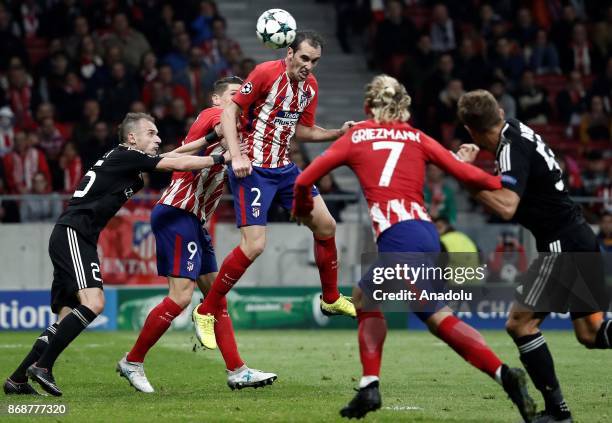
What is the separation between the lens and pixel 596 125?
21.3 metres

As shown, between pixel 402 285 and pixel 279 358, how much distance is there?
5.44 m

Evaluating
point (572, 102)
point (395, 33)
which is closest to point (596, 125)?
point (572, 102)

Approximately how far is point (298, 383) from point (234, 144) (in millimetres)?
2277

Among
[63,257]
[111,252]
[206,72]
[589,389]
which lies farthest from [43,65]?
[589,389]

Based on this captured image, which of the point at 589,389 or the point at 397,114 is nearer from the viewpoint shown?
the point at 397,114

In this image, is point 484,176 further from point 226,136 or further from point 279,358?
point 279,358

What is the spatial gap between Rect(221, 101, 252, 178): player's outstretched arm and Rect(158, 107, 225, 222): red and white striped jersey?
544 mm

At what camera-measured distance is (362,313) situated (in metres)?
7.78

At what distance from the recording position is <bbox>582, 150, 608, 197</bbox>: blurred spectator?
62.9 ft

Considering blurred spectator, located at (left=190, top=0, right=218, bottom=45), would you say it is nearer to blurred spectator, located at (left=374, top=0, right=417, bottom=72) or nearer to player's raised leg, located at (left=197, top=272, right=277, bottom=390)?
blurred spectator, located at (left=374, top=0, right=417, bottom=72)

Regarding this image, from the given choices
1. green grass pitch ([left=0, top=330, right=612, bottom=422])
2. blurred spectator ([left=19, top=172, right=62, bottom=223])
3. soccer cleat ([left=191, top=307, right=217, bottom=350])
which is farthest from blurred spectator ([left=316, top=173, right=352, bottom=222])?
soccer cleat ([left=191, top=307, right=217, bottom=350])

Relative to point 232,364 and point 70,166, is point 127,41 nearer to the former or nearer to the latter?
point 70,166

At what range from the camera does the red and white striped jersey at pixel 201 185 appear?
33.3 ft

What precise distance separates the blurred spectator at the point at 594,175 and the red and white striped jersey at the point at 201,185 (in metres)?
10.2
